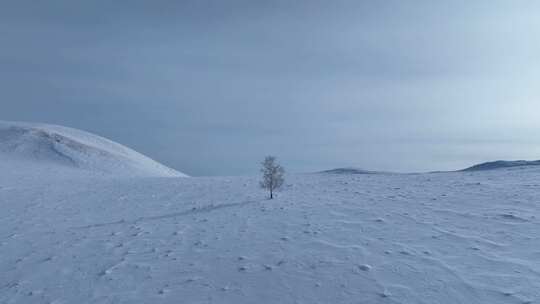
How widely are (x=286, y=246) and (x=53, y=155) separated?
32.0 m

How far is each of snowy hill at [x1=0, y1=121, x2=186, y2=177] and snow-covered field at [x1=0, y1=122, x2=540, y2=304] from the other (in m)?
14.5

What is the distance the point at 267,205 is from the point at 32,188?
555 inches

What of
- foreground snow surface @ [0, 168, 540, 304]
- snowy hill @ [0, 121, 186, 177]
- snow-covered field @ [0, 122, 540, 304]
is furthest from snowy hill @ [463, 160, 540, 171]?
snowy hill @ [0, 121, 186, 177]

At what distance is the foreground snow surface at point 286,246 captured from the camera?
→ 8.18 meters

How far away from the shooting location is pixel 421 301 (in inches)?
295

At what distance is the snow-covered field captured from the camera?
26.9 feet

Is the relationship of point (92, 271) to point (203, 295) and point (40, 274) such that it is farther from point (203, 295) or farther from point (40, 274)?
point (203, 295)

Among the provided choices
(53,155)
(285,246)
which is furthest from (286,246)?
(53,155)

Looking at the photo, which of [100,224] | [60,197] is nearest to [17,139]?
[60,197]

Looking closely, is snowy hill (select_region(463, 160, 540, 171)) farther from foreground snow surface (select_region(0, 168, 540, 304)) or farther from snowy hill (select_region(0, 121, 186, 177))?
snowy hill (select_region(0, 121, 186, 177))

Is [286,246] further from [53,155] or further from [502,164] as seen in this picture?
[53,155]

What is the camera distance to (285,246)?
10586 millimetres

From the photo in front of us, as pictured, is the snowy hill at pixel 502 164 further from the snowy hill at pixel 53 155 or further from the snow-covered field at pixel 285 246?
the snowy hill at pixel 53 155

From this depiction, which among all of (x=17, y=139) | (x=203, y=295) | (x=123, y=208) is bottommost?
(x=203, y=295)
